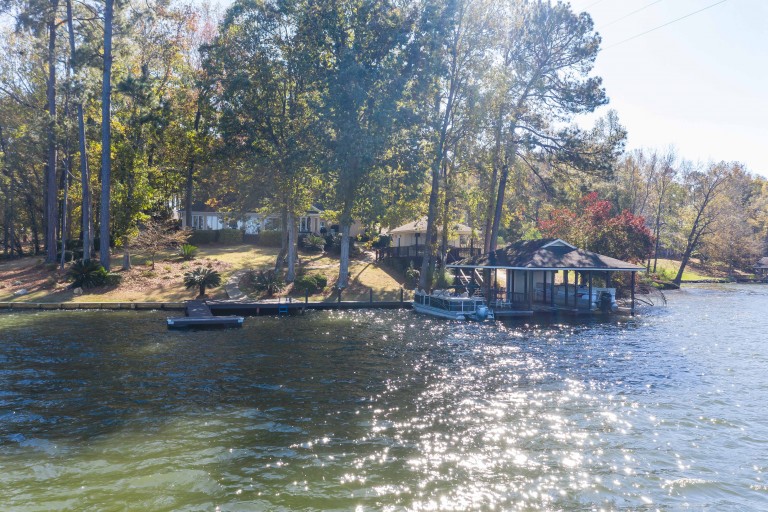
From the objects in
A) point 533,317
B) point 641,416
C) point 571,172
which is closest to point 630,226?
point 571,172

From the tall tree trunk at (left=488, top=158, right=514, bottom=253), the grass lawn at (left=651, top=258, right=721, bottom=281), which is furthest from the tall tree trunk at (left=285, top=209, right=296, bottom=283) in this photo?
the grass lawn at (left=651, top=258, right=721, bottom=281)

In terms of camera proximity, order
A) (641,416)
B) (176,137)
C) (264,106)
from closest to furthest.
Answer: (641,416)
(264,106)
(176,137)

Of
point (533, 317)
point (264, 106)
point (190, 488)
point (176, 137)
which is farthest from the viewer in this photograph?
point (176, 137)

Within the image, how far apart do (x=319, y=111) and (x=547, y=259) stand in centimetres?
1937

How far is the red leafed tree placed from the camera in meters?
50.2

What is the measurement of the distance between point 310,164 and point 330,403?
27342 millimetres

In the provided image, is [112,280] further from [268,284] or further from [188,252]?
[268,284]

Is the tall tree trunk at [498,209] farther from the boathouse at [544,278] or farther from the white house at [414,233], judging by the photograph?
the white house at [414,233]

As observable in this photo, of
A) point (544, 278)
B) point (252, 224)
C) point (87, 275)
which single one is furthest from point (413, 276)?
point (87, 275)

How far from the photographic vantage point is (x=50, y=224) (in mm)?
41938

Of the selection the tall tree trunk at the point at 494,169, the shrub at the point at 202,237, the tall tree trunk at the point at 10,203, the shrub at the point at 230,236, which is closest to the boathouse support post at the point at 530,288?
the tall tree trunk at the point at 494,169

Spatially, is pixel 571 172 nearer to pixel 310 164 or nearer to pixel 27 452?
pixel 310 164

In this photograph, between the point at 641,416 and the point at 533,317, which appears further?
the point at 533,317

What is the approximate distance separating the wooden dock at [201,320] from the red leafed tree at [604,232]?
115 ft
